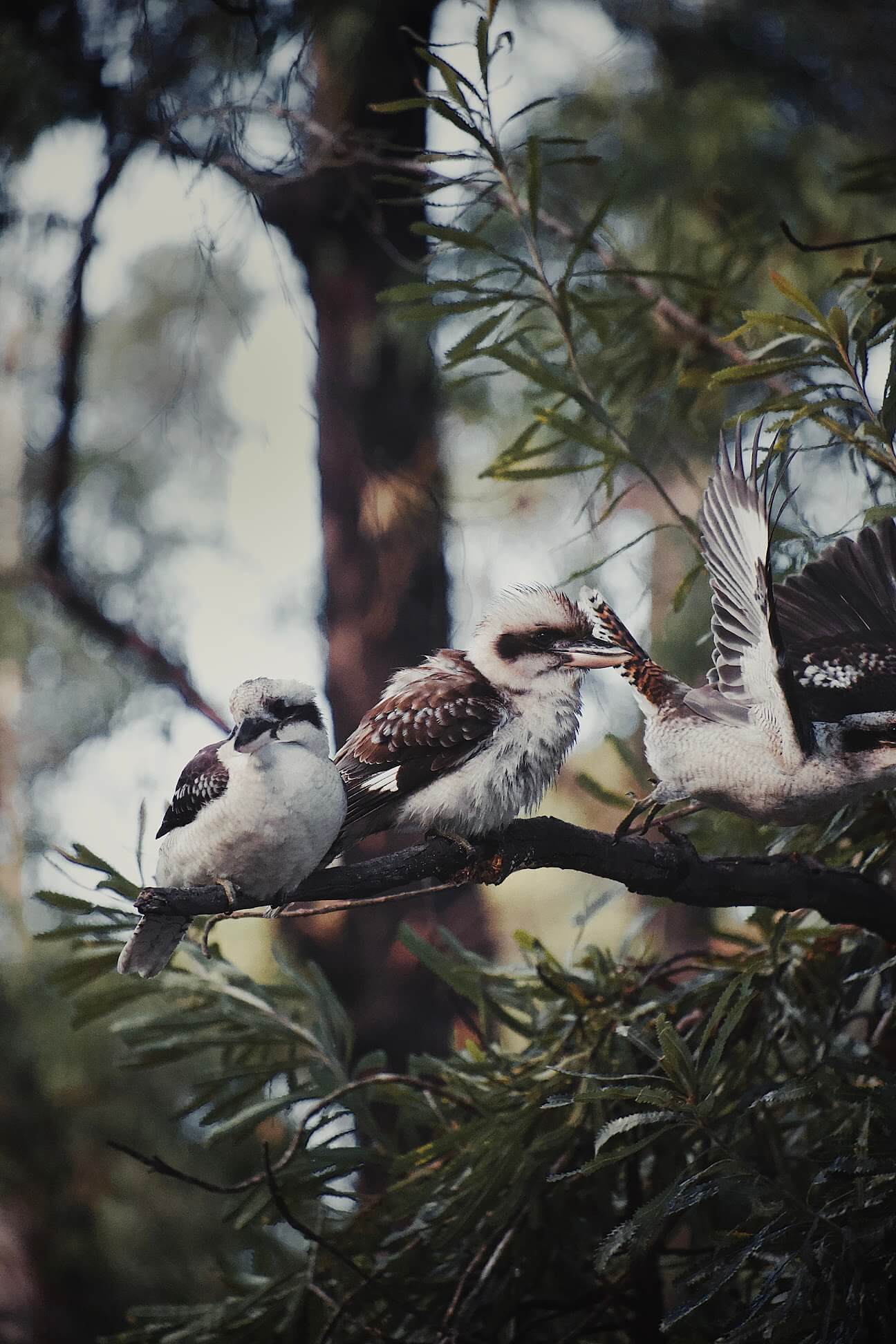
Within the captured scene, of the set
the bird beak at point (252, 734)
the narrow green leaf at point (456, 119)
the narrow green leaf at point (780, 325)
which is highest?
the narrow green leaf at point (456, 119)

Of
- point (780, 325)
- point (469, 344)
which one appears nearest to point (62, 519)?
point (469, 344)

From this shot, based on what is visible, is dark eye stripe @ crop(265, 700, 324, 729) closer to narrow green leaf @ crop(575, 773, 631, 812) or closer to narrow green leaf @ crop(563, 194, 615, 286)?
narrow green leaf @ crop(575, 773, 631, 812)

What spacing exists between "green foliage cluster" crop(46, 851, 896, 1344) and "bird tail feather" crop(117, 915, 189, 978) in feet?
0.90

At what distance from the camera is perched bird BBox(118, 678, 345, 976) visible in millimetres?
1004

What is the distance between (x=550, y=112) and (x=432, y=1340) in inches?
143

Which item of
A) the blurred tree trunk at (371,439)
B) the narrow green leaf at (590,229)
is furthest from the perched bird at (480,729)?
the narrow green leaf at (590,229)

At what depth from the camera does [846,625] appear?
4.38 ft

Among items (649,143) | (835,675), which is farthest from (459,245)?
(649,143)

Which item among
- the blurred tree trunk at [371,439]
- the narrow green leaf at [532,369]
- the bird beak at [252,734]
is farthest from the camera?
the blurred tree trunk at [371,439]

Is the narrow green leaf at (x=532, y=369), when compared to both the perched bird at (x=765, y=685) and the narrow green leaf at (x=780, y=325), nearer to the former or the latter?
the narrow green leaf at (x=780, y=325)

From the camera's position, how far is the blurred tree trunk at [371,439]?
1.91 meters

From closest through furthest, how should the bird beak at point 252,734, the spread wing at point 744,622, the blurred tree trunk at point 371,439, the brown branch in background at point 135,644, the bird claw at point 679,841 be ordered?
the bird beak at point 252,734, the spread wing at point 744,622, the bird claw at point 679,841, the brown branch in background at point 135,644, the blurred tree trunk at point 371,439

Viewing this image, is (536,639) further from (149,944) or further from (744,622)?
(149,944)

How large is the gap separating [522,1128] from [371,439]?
1.35 meters
